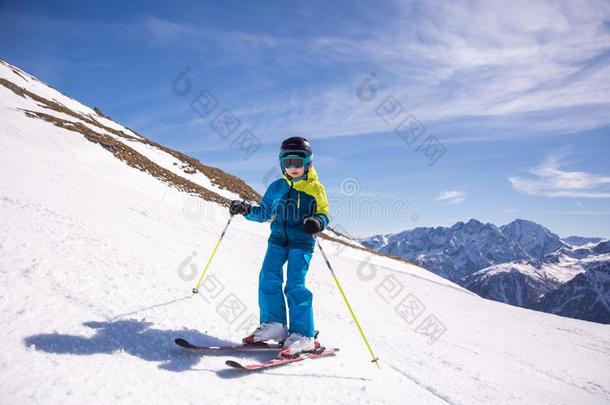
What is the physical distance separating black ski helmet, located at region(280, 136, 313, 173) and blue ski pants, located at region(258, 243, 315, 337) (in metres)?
1.16

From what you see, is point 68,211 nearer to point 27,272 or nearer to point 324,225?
point 27,272

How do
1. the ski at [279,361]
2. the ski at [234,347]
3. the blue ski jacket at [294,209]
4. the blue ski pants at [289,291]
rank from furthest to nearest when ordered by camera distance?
the blue ski jacket at [294,209] → the blue ski pants at [289,291] → the ski at [234,347] → the ski at [279,361]

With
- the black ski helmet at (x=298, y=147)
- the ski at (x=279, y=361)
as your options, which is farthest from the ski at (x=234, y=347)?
the black ski helmet at (x=298, y=147)

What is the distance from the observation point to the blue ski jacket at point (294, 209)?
14.9 feet

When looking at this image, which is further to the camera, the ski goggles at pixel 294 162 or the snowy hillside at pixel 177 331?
the ski goggles at pixel 294 162

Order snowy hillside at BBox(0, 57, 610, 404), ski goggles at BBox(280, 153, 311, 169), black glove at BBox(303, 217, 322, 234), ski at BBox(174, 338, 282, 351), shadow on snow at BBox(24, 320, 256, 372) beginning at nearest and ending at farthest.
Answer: snowy hillside at BBox(0, 57, 610, 404) < shadow on snow at BBox(24, 320, 256, 372) < ski at BBox(174, 338, 282, 351) < black glove at BBox(303, 217, 322, 234) < ski goggles at BBox(280, 153, 311, 169)

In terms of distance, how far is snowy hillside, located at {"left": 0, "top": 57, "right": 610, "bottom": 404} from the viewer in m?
2.93

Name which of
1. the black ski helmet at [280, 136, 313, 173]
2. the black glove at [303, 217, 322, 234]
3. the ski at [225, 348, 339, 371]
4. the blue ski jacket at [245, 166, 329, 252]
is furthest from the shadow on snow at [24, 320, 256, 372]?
the black ski helmet at [280, 136, 313, 173]

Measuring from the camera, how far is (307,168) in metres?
4.79

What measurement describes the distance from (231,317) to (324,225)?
6.40ft

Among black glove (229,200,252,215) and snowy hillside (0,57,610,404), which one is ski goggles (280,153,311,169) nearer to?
black glove (229,200,252,215)

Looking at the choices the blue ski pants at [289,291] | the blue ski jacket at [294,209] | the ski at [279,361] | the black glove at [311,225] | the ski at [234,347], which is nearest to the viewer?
the ski at [279,361]

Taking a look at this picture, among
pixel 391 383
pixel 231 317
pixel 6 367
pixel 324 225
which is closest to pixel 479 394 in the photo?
pixel 391 383

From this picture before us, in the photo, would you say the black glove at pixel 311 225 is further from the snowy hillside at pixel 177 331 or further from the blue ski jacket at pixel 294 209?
the snowy hillside at pixel 177 331
